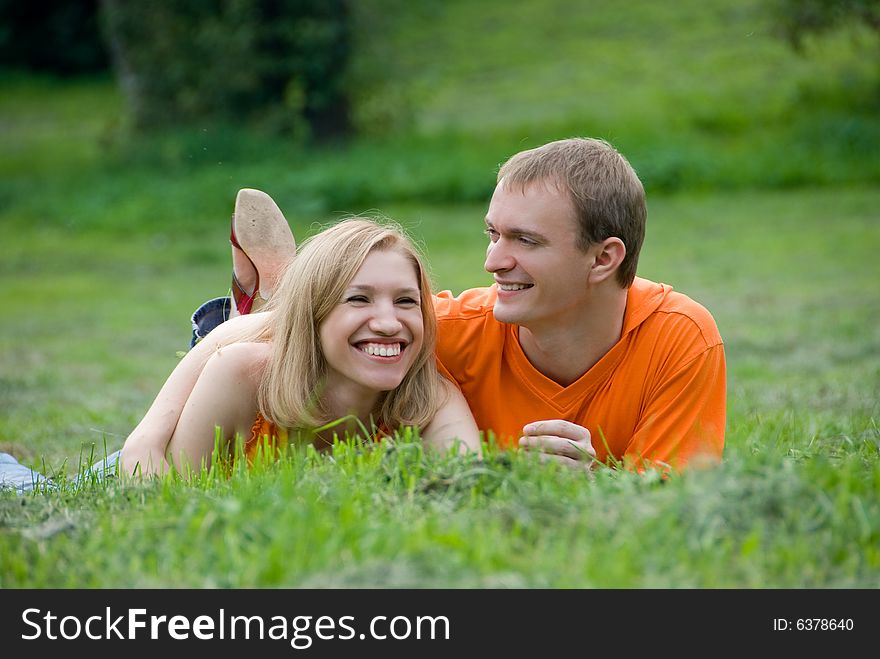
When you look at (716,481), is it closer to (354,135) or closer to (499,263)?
(499,263)

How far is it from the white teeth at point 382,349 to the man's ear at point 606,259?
0.87 m

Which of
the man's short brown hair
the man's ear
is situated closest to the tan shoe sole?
the man's short brown hair

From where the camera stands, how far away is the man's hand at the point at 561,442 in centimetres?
404

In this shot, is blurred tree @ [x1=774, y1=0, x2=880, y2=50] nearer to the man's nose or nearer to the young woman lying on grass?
the young woman lying on grass

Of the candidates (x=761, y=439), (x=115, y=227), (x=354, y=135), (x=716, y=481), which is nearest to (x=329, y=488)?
(x=716, y=481)

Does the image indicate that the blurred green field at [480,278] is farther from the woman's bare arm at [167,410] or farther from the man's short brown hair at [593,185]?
the man's short brown hair at [593,185]

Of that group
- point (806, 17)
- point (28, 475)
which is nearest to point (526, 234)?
point (28, 475)

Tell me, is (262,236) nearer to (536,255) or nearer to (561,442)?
(536,255)

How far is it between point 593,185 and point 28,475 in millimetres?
2987

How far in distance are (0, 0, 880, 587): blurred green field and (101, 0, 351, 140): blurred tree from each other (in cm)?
56

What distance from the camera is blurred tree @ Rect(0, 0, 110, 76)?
36969mm

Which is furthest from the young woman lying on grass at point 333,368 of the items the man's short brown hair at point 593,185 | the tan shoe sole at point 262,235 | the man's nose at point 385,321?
the tan shoe sole at point 262,235

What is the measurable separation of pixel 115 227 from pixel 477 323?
1450 centimetres

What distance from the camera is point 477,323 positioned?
493 centimetres
